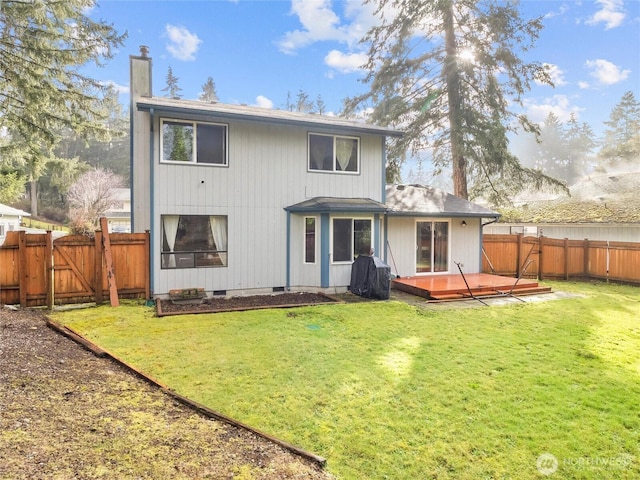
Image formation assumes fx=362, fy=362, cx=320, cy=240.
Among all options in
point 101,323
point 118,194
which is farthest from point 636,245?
point 118,194

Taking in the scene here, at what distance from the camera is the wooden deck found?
9891 millimetres

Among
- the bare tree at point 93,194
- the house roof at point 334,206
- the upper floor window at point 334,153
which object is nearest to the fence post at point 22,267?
the house roof at point 334,206

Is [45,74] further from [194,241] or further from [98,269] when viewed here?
[194,241]

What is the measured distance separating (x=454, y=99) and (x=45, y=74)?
15326 millimetres

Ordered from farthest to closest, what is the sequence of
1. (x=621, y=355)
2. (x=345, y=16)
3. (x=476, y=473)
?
(x=345, y=16), (x=621, y=355), (x=476, y=473)

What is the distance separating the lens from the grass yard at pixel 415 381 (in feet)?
10.4

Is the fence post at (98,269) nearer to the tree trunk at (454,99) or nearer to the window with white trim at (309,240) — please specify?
the window with white trim at (309,240)

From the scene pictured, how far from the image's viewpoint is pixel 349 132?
35.8 ft

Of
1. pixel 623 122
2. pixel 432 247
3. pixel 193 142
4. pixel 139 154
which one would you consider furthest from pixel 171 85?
pixel 623 122

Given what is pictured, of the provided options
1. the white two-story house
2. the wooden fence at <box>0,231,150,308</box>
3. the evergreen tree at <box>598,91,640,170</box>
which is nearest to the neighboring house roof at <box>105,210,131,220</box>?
the white two-story house

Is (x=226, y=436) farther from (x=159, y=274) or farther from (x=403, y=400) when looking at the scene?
(x=159, y=274)

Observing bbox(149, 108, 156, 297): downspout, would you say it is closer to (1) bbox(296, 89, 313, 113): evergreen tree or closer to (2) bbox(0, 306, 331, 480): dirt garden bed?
(2) bbox(0, 306, 331, 480): dirt garden bed

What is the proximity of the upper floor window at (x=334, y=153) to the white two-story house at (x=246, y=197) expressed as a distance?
0.03 metres

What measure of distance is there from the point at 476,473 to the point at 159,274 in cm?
845
